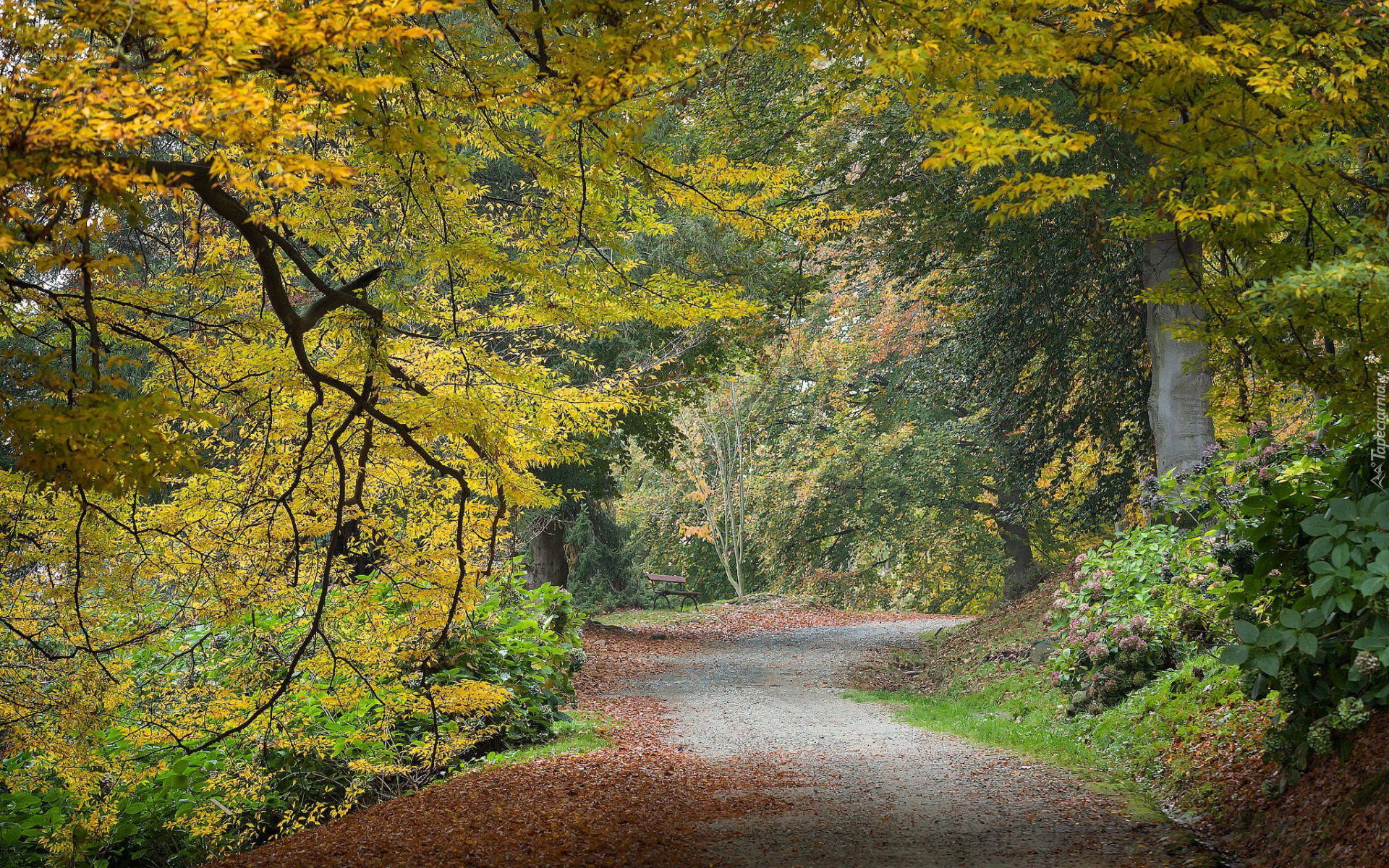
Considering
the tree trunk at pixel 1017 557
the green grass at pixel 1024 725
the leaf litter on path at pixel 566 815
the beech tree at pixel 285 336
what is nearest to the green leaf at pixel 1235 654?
the green grass at pixel 1024 725

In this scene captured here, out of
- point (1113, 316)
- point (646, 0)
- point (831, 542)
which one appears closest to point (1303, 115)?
point (646, 0)

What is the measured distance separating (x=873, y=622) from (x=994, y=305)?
11.2m

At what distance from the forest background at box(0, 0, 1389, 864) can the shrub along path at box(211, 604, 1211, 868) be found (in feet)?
2.81

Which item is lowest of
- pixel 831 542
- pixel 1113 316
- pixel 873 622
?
pixel 873 622

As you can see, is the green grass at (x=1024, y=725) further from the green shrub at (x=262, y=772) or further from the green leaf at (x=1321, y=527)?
the green shrub at (x=262, y=772)

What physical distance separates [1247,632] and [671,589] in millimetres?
21804

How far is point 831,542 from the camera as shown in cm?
2553

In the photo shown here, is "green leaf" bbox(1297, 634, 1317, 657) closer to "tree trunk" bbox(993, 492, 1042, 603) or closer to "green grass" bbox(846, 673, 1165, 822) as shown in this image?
"green grass" bbox(846, 673, 1165, 822)

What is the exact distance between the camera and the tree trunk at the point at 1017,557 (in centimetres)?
2028

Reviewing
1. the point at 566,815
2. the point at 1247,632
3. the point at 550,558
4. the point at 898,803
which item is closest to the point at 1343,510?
the point at 1247,632

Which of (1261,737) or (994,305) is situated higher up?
(994,305)

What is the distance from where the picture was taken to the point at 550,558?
18047 mm

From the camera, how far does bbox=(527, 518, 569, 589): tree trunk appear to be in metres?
17.9

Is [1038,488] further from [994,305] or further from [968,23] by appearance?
[968,23]
